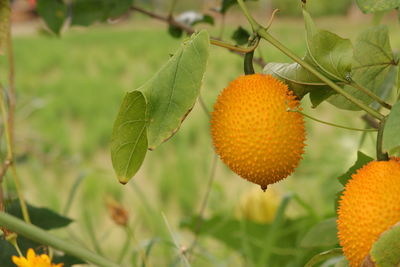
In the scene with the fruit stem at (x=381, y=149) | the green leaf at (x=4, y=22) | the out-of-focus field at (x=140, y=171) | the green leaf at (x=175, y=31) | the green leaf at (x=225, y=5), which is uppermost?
the fruit stem at (x=381, y=149)

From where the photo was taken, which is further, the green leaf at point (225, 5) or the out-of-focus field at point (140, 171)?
the out-of-focus field at point (140, 171)

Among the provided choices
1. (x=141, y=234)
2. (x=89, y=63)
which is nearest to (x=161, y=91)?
(x=141, y=234)

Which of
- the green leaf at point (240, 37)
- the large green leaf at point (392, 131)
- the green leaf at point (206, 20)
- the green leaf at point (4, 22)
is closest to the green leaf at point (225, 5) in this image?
the green leaf at point (206, 20)

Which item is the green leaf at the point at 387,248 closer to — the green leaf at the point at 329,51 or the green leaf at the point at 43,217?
the green leaf at the point at 329,51

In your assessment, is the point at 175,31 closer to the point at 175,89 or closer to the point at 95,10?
the point at 95,10

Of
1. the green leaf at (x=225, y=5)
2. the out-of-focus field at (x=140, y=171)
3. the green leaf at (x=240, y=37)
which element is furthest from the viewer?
the out-of-focus field at (x=140, y=171)

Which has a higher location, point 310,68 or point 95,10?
point 310,68

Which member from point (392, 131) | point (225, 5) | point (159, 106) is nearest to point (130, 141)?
point (159, 106)
